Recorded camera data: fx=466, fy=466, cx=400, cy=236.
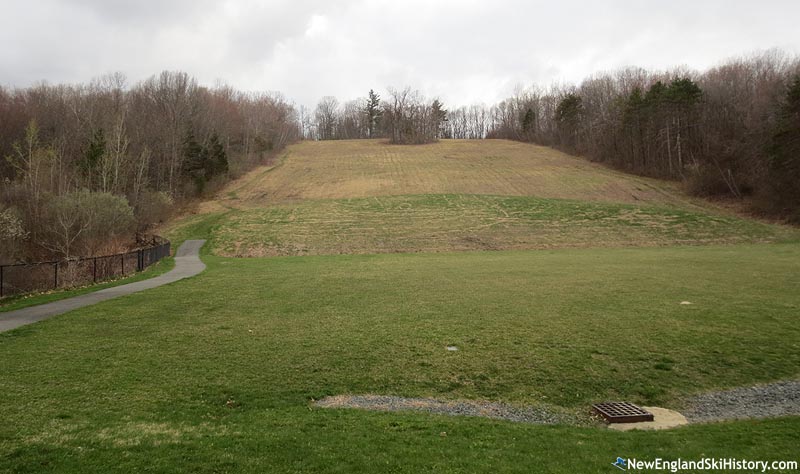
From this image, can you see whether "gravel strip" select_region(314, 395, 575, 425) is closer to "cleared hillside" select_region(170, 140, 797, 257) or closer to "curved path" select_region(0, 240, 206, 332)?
"curved path" select_region(0, 240, 206, 332)

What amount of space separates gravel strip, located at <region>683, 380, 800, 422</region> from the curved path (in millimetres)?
15042

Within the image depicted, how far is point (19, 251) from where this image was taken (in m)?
27.2

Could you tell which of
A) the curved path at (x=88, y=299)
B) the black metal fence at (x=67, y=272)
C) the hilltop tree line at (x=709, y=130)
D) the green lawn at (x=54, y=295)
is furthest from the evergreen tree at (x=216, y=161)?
the hilltop tree line at (x=709, y=130)

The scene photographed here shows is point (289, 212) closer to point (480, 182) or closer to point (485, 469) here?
point (480, 182)

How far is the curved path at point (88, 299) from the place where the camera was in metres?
12.8

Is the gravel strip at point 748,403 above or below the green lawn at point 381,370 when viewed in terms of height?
below

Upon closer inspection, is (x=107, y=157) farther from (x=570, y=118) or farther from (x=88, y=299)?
(x=570, y=118)

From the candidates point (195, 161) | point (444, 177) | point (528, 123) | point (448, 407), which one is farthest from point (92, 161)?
point (528, 123)

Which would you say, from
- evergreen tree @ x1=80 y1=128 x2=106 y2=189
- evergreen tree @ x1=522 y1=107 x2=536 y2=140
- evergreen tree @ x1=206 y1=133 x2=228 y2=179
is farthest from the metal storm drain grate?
evergreen tree @ x1=522 y1=107 x2=536 y2=140

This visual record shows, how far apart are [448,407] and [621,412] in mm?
2601

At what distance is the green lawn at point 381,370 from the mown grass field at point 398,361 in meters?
0.04

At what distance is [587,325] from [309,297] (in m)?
9.36

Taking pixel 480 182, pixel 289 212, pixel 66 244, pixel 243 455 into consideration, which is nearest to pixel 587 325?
pixel 243 455

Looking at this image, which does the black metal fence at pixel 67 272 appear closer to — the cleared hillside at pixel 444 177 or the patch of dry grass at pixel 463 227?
the patch of dry grass at pixel 463 227
